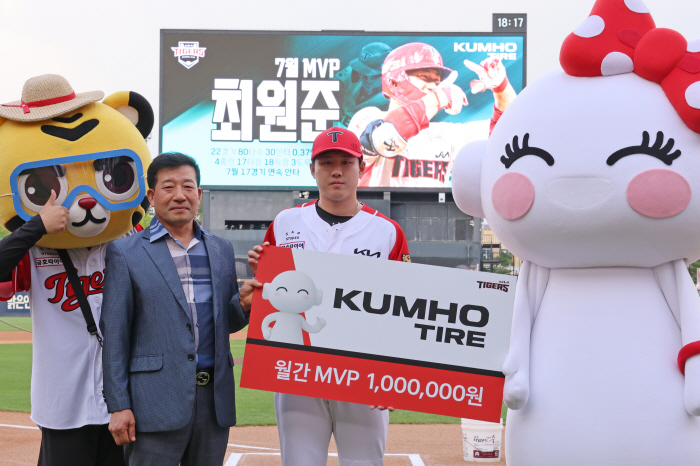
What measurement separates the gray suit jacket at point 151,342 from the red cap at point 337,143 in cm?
98

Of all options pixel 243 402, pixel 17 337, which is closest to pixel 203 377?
pixel 243 402

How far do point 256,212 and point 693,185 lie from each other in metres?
31.0

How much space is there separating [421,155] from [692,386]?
28.1 metres

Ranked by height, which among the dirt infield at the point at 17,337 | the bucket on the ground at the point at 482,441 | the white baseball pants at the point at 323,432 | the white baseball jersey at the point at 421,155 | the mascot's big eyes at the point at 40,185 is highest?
the white baseball jersey at the point at 421,155

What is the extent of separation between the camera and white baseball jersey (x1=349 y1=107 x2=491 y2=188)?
3014 cm

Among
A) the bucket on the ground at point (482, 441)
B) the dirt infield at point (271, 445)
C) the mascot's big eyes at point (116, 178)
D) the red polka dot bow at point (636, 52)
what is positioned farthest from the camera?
the dirt infield at point (271, 445)

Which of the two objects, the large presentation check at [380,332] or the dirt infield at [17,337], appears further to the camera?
the dirt infield at [17,337]

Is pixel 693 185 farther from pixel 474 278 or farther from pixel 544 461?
pixel 544 461

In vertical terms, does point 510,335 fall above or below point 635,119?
below

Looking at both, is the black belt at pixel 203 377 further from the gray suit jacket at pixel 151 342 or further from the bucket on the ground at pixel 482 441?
the bucket on the ground at pixel 482 441

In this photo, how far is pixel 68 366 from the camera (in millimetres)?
3467

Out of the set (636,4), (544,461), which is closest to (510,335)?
(544,461)

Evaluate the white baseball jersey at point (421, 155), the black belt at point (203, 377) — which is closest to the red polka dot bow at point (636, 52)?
the black belt at point (203, 377)

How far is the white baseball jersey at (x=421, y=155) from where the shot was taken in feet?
98.9
